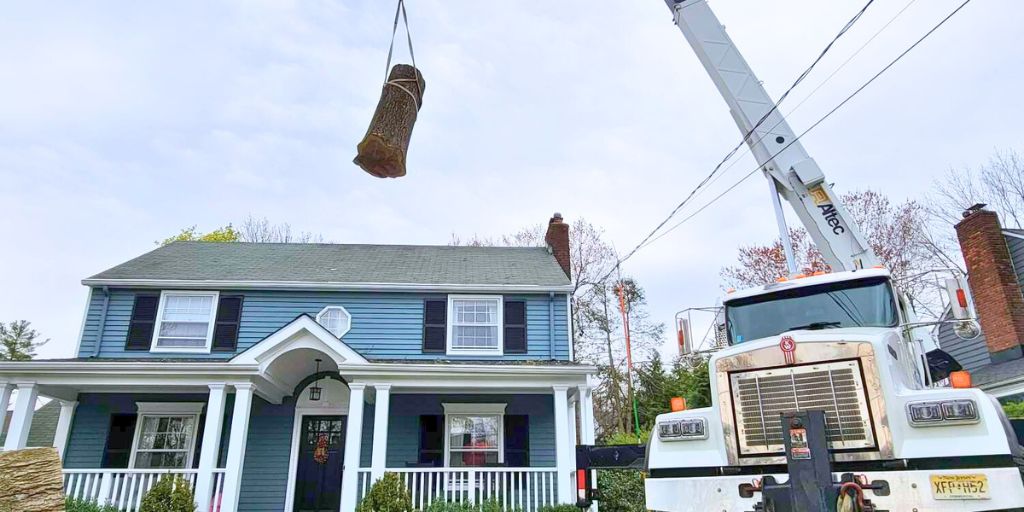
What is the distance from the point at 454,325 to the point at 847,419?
9450mm

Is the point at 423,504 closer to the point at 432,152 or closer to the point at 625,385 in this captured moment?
the point at 432,152

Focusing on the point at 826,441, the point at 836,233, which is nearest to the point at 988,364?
the point at 836,233

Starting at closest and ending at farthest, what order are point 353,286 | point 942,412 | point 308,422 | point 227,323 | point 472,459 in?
1. point 942,412
2. point 472,459
3. point 308,422
4. point 227,323
5. point 353,286

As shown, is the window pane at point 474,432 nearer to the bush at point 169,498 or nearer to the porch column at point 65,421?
the bush at point 169,498

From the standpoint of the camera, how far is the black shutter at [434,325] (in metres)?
12.8

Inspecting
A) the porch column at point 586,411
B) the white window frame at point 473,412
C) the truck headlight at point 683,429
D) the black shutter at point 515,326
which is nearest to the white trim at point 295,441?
the white window frame at point 473,412

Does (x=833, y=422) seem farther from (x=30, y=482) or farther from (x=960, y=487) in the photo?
(x=30, y=482)

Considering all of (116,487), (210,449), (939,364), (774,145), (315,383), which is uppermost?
(774,145)

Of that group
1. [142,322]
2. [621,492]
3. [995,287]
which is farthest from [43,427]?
[995,287]

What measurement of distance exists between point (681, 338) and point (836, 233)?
9.42 ft

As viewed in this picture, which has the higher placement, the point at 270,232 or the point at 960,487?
the point at 270,232

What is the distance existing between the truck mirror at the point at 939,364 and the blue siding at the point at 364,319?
725cm

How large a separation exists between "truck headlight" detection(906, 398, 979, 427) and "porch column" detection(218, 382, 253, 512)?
31.8 feet

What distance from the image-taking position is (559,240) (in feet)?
52.4
